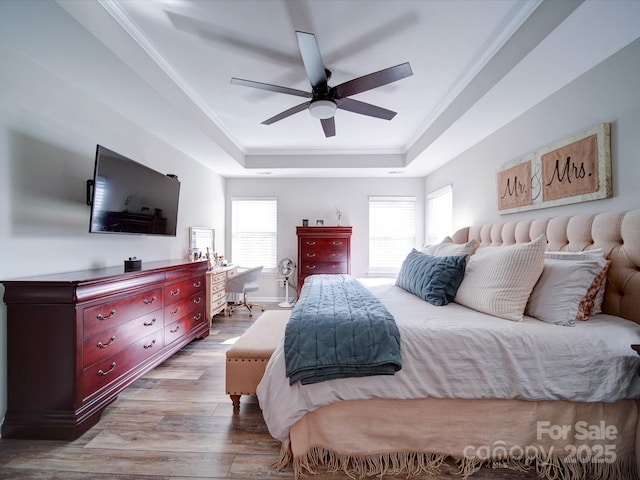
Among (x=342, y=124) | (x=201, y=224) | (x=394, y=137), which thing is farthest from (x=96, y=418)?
(x=394, y=137)

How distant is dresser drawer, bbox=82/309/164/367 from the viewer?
1672 millimetres

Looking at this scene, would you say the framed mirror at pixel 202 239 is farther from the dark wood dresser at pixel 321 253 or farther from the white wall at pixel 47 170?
the dark wood dresser at pixel 321 253

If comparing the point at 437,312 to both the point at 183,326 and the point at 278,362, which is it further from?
the point at 183,326

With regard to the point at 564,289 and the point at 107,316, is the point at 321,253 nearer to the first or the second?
the point at 107,316

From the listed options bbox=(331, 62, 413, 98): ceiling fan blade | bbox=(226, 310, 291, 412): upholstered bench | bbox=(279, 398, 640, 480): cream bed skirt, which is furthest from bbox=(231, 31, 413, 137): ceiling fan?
bbox=(279, 398, 640, 480): cream bed skirt

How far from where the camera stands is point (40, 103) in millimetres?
1845

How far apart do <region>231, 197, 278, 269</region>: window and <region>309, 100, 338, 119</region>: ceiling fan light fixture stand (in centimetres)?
307

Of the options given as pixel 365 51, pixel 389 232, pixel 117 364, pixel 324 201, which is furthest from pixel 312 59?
pixel 389 232

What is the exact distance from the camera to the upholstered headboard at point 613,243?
4.88ft

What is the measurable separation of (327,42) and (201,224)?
3.23m

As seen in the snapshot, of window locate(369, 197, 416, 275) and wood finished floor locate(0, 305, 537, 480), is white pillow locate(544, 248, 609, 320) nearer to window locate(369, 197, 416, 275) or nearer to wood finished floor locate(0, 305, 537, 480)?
wood finished floor locate(0, 305, 537, 480)

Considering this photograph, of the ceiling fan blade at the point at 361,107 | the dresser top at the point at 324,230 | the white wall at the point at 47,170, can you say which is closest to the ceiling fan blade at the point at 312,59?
the ceiling fan blade at the point at 361,107

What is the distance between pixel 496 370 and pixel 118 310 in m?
2.43

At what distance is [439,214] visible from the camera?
14.4 feet
